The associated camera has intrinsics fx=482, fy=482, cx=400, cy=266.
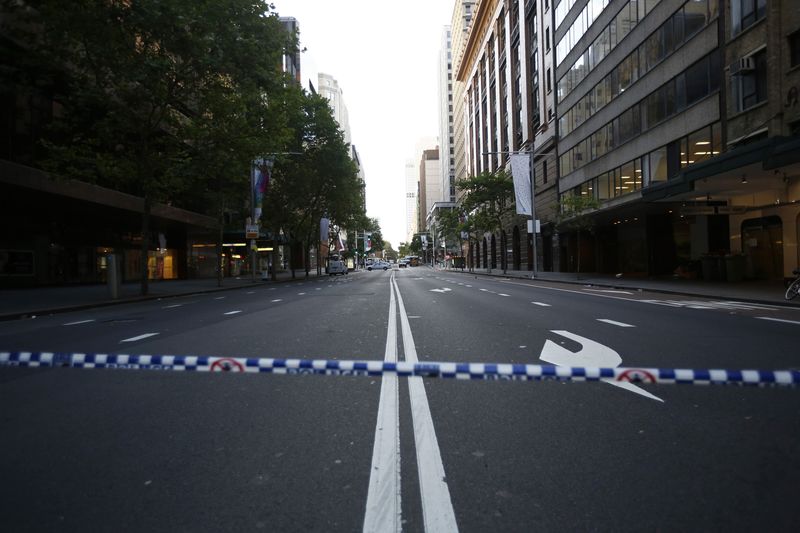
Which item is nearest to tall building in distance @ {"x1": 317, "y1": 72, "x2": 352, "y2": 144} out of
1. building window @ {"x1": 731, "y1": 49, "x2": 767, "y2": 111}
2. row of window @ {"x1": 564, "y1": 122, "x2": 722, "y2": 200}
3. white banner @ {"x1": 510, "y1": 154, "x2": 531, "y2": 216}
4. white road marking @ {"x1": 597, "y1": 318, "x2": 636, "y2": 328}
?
white banner @ {"x1": 510, "y1": 154, "x2": 531, "y2": 216}

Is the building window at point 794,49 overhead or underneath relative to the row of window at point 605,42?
underneath

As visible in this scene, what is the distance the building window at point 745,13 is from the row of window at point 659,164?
3.94 meters

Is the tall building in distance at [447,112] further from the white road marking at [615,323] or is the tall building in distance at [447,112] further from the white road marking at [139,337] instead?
the white road marking at [139,337]

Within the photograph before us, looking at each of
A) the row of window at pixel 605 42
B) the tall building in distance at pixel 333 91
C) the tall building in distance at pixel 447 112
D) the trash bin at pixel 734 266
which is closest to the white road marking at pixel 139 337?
the trash bin at pixel 734 266

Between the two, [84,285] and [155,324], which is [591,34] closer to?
[155,324]

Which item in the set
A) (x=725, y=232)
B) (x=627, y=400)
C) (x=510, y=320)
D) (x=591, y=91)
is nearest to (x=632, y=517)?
(x=627, y=400)

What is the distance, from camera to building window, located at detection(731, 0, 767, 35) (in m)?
19.0

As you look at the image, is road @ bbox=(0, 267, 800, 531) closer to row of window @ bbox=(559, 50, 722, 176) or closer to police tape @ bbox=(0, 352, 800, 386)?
police tape @ bbox=(0, 352, 800, 386)

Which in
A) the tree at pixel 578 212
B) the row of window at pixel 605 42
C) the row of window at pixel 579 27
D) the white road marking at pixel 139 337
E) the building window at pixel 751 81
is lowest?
the white road marking at pixel 139 337

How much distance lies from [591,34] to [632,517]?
126 ft

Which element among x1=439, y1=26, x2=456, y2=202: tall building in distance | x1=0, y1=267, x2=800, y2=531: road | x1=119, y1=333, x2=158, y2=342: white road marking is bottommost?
x1=0, y1=267, x2=800, y2=531: road

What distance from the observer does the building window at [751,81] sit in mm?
19078

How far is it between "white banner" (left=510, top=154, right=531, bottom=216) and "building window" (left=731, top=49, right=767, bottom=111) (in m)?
14.6

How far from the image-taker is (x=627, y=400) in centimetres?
429
